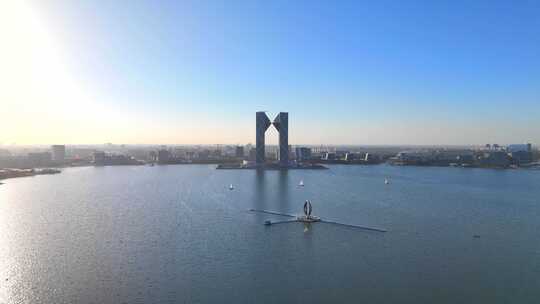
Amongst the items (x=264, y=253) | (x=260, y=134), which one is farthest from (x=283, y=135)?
(x=264, y=253)

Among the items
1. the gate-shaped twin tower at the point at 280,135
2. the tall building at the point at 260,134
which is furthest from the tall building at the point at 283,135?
the tall building at the point at 260,134

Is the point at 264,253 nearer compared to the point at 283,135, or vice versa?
the point at 264,253

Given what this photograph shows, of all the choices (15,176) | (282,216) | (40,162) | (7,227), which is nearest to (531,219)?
(282,216)

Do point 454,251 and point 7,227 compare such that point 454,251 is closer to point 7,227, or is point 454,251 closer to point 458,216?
point 458,216

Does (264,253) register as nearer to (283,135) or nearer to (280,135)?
(283,135)

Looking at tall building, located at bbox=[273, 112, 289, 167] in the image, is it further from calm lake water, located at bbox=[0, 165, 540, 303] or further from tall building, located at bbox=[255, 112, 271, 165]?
calm lake water, located at bbox=[0, 165, 540, 303]
